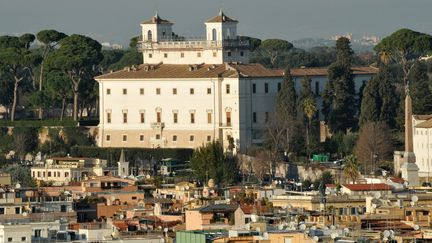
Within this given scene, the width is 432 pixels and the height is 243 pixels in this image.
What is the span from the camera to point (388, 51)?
92625mm

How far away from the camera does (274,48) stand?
117m

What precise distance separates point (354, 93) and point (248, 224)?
37.4 metres

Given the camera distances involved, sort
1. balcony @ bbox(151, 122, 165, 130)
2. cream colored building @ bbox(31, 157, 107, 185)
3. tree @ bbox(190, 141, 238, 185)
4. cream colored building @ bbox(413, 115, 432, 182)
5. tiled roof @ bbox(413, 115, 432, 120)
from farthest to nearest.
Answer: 1. balcony @ bbox(151, 122, 165, 130)
2. tiled roof @ bbox(413, 115, 432, 120)
3. cream colored building @ bbox(31, 157, 107, 185)
4. cream colored building @ bbox(413, 115, 432, 182)
5. tree @ bbox(190, 141, 238, 185)

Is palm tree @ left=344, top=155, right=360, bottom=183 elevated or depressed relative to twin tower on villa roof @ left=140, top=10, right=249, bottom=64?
depressed

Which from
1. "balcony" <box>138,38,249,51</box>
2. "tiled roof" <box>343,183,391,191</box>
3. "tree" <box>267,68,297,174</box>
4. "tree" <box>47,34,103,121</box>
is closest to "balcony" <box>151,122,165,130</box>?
"balcony" <box>138,38,249,51</box>

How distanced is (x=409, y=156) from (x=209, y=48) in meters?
15.0

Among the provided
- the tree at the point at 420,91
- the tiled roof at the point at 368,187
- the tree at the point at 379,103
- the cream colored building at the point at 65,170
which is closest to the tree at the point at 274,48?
the tree at the point at 420,91

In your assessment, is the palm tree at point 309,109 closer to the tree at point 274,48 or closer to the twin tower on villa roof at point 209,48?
the twin tower on villa roof at point 209,48

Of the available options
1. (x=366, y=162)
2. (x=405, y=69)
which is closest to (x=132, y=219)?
(x=366, y=162)

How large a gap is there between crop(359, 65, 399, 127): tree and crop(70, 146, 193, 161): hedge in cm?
574

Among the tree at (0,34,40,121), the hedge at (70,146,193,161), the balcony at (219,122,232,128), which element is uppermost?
the tree at (0,34,40,121)

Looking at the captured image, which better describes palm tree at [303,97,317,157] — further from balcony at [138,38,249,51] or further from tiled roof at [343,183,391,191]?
tiled roof at [343,183,391,191]

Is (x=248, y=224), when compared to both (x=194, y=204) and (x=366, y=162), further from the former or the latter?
(x=366, y=162)

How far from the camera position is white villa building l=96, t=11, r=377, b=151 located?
276 feet
